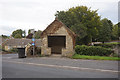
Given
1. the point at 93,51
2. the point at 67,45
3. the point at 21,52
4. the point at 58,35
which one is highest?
the point at 58,35

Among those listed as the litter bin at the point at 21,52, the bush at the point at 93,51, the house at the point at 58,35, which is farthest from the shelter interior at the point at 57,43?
the litter bin at the point at 21,52

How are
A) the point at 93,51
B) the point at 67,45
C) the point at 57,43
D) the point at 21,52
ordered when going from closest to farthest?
the point at 67,45 → the point at 21,52 → the point at 93,51 → the point at 57,43

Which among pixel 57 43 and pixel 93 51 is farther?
pixel 57 43

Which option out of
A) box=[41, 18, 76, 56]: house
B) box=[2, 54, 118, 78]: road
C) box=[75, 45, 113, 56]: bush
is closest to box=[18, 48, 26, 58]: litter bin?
box=[41, 18, 76, 56]: house

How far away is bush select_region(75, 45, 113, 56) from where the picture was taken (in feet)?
45.4

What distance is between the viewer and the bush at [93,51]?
13.9 meters

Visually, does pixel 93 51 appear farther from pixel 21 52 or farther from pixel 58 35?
pixel 21 52

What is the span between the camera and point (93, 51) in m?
14.3

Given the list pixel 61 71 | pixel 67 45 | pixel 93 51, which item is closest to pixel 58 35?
pixel 67 45

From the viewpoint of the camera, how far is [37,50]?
49.7 feet

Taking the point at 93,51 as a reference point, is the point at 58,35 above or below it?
above

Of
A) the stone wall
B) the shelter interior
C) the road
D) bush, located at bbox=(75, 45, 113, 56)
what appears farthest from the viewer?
the shelter interior

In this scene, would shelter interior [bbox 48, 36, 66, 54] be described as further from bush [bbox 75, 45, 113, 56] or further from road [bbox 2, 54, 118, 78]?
road [bbox 2, 54, 118, 78]

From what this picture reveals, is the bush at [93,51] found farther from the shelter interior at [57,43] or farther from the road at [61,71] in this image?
the road at [61,71]
